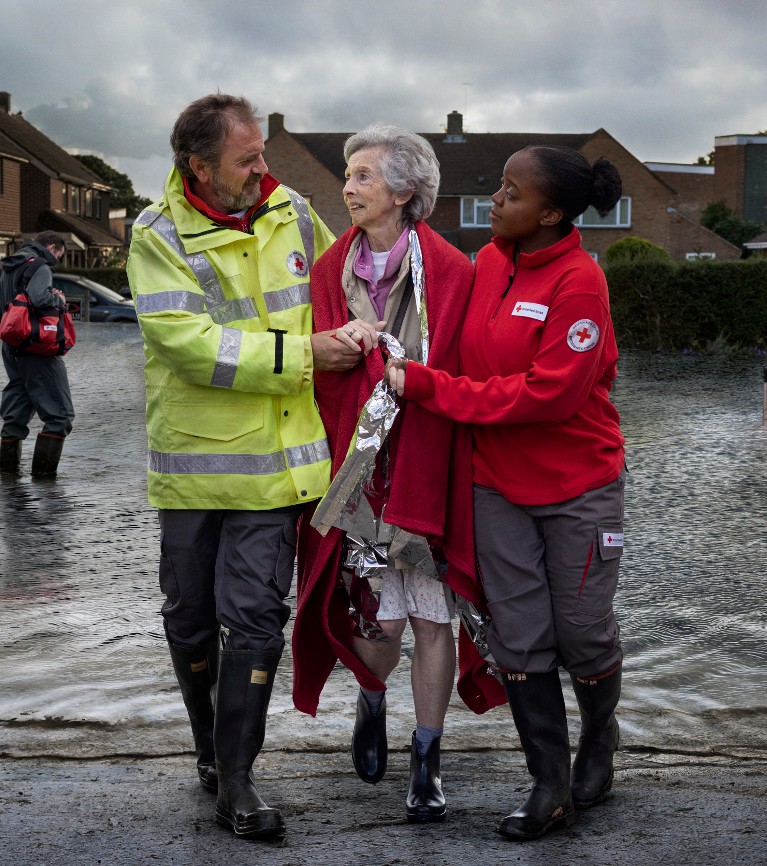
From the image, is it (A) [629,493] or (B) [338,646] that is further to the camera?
(A) [629,493]

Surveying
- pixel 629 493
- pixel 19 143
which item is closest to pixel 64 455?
pixel 629 493

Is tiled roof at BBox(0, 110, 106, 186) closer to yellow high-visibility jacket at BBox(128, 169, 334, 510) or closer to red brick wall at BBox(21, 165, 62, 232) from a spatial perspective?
red brick wall at BBox(21, 165, 62, 232)

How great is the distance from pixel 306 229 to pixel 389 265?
1.09 ft

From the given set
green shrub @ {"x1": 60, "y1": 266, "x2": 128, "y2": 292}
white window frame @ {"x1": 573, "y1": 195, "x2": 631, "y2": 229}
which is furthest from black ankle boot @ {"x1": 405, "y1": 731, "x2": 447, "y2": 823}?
white window frame @ {"x1": 573, "y1": 195, "x2": 631, "y2": 229}

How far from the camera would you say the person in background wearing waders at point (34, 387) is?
948cm

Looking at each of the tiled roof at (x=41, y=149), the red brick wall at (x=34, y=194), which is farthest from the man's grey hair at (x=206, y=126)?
the red brick wall at (x=34, y=194)

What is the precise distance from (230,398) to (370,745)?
114 cm

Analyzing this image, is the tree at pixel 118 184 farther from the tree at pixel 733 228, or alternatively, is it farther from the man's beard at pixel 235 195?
the man's beard at pixel 235 195

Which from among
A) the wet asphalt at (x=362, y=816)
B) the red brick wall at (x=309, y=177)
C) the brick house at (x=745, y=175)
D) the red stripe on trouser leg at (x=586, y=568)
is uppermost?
the brick house at (x=745, y=175)

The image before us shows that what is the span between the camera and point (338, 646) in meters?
3.71

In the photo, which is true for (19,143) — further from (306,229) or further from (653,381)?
(306,229)

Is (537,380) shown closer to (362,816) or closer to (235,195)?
(235,195)

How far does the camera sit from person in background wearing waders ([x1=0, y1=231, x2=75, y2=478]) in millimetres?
9477

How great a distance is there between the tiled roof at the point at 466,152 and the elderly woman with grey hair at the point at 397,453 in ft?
164
